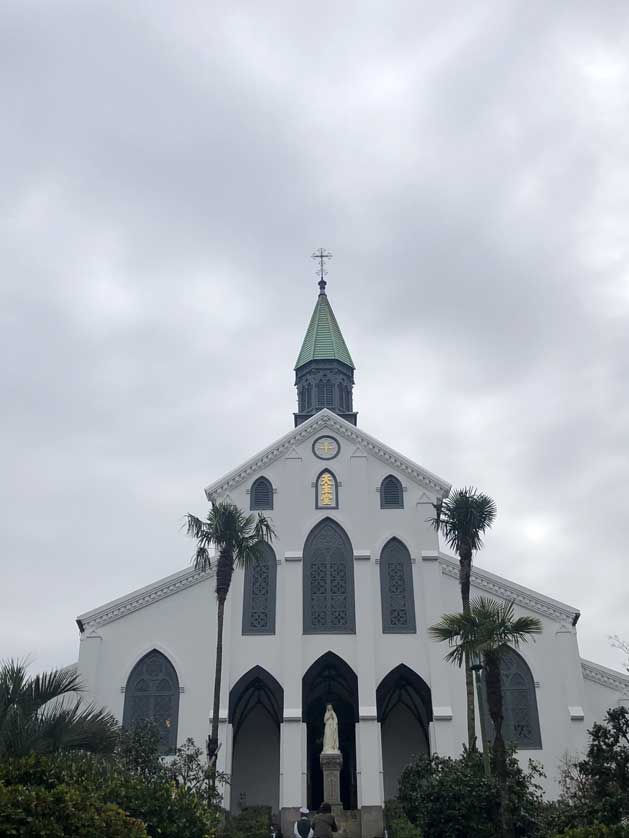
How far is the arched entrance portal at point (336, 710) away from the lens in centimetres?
3312

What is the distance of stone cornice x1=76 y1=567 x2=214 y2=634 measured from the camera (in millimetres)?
32781

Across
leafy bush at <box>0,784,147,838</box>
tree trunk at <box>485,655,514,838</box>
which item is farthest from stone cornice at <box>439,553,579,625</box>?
leafy bush at <box>0,784,147,838</box>

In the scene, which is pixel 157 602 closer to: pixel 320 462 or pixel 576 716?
pixel 320 462

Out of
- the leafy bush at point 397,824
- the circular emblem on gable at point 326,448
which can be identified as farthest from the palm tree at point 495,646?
the circular emblem on gable at point 326,448

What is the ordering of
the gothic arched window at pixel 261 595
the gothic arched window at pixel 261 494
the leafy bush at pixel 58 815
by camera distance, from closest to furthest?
the leafy bush at pixel 58 815
the gothic arched window at pixel 261 595
the gothic arched window at pixel 261 494

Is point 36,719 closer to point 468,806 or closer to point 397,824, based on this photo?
point 468,806

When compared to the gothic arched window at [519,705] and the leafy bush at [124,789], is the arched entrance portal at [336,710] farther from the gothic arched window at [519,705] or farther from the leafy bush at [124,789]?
the leafy bush at [124,789]

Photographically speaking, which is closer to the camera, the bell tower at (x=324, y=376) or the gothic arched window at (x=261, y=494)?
the gothic arched window at (x=261, y=494)

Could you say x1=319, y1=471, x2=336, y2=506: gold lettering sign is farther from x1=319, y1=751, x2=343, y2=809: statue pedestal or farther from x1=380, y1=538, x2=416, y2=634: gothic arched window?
x1=319, y1=751, x2=343, y2=809: statue pedestal

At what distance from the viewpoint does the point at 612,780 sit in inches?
643

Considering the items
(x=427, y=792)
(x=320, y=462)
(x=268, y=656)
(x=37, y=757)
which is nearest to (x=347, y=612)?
(x=268, y=656)

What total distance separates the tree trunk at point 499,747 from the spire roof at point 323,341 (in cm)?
2852

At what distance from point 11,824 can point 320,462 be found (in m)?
26.5

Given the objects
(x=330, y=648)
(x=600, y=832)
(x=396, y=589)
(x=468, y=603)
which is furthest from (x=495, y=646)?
(x=396, y=589)
